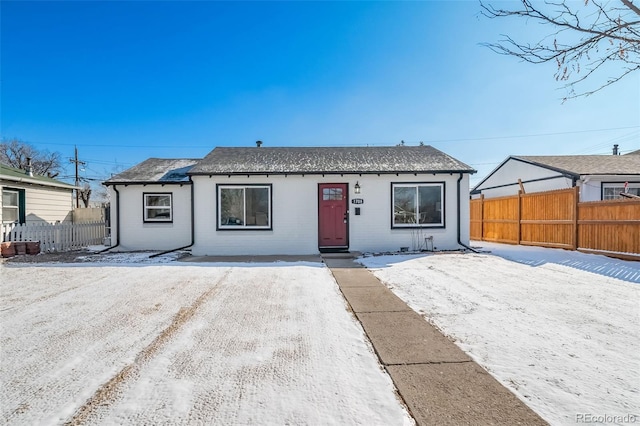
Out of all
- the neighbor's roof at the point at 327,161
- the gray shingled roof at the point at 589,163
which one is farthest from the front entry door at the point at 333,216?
the gray shingled roof at the point at 589,163

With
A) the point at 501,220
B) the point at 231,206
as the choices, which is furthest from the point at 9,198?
the point at 501,220

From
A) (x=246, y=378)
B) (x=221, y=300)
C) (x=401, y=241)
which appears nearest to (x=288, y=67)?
(x=401, y=241)

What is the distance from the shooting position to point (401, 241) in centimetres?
951

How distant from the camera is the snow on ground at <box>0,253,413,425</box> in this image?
6.25 ft

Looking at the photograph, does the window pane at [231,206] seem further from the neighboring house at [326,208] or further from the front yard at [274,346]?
the front yard at [274,346]

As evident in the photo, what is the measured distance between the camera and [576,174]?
11727 millimetres

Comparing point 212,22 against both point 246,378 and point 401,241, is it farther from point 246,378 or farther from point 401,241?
point 246,378

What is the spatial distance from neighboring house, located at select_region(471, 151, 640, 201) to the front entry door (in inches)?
308

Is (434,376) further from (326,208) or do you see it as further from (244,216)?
(244,216)

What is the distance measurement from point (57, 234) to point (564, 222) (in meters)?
16.8

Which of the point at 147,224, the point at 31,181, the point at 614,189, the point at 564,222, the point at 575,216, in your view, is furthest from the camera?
the point at 614,189

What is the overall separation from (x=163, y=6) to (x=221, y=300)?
8688 millimetres

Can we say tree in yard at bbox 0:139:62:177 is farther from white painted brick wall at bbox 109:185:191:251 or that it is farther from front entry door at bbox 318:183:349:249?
front entry door at bbox 318:183:349:249

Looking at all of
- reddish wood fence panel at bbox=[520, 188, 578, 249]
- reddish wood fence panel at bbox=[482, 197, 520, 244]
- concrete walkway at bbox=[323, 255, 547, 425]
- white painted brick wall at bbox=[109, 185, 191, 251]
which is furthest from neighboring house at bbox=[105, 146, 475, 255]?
concrete walkway at bbox=[323, 255, 547, 425]
